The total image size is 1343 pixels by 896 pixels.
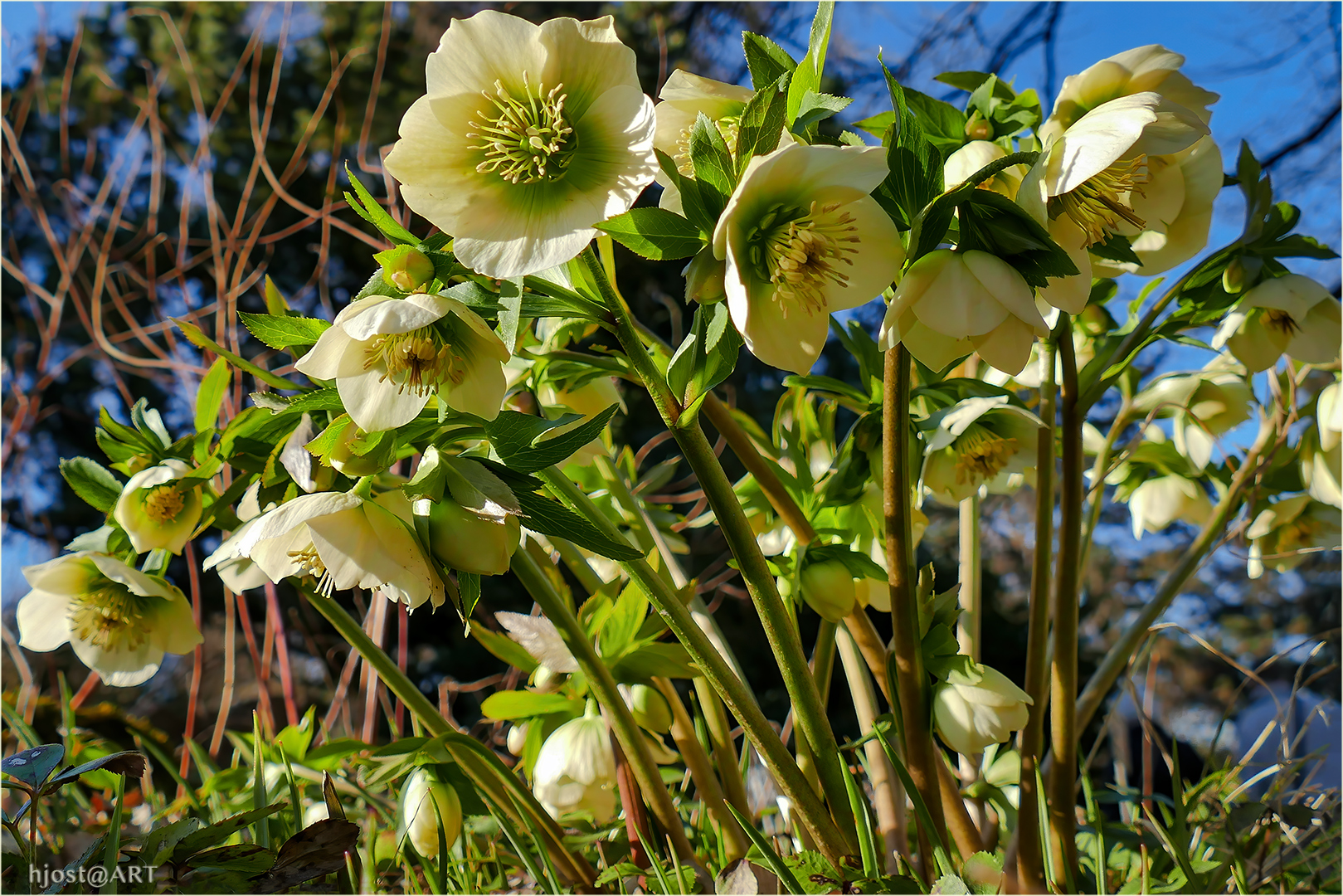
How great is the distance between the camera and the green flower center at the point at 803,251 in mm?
322

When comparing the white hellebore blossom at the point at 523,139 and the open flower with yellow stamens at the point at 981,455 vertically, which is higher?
the white hellebore blossom at the point at 523,139

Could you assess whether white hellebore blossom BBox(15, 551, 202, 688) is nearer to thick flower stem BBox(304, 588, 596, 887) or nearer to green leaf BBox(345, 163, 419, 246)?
thick flower stem BBox(304, 588, 596, 887)

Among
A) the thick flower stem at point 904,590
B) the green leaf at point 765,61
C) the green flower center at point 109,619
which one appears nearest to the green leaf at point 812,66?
the green leaf at point 765,61

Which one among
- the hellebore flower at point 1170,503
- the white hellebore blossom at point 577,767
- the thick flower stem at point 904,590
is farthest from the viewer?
the hellebore flower at point 1170,503

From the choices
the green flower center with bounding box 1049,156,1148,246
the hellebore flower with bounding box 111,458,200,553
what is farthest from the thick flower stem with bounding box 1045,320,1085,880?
the hellebore flower with bounding box 111,458,200,553

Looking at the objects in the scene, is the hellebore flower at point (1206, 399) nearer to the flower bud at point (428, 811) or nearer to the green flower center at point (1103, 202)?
the green flower center at point (1103, 202)

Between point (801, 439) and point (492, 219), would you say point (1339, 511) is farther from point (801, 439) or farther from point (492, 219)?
point (492, 219)

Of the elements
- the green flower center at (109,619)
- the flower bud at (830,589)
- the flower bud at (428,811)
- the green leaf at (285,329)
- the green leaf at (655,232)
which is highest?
the green leaf at (655,232)

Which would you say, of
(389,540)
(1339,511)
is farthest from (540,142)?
(1339,511)

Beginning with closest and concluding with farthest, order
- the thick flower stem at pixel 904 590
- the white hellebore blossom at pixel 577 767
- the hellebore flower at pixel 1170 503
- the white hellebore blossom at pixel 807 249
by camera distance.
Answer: the white hellebore blossom at pixel 807 249 < the thick flower stem at pixel 904 590 < the white hellebore blossom at pixel 577 767 < the hellebore flower at pixel 1170 503

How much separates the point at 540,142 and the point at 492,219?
0.04 metres

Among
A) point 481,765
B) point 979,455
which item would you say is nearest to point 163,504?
point 481,765

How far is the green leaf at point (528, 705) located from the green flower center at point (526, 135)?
1.06ft

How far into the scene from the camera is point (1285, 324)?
0.48m
